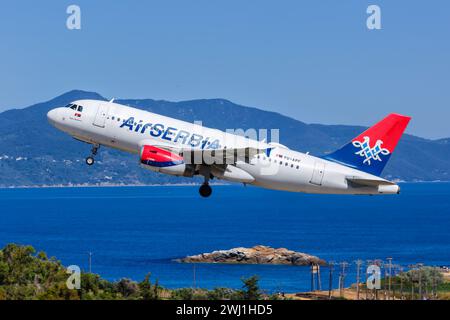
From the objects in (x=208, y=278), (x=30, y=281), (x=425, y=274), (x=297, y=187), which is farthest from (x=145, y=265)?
(x=297, y=187)

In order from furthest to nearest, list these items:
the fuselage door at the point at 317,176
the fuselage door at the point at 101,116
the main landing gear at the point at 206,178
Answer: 1. the fuselage door at the point at 317,176
2. the fuselage door at the point at 101,116
3. the main landing gear at the point at 206,178

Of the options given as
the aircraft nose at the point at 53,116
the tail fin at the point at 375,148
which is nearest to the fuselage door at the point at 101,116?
the aircraft nose at the point at 53,116

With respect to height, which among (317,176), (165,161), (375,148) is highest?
(375,148)

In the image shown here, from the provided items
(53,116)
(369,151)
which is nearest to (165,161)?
(53,116)

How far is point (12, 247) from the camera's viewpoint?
118312mm

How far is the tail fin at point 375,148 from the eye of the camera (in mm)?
62281

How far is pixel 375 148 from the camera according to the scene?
205 feet

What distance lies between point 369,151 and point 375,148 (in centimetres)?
55

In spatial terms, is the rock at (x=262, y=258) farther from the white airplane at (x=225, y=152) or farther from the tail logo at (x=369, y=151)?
the white airplane at (x=225, y=152)

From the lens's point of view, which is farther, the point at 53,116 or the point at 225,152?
the point at 53,116

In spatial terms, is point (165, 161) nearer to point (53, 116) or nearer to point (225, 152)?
point (225, 152)

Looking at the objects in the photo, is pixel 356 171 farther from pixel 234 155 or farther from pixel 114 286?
pixel 114 286

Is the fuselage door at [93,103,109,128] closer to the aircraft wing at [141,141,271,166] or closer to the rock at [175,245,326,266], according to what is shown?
the aircraft wing at [141,141,271,166]
